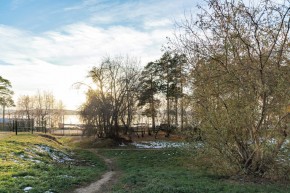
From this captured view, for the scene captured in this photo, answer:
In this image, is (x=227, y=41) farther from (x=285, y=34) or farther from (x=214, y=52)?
(x=285, y=34)

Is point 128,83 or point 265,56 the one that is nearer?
point 265,56

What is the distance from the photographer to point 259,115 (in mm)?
11203

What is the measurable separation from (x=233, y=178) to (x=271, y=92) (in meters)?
3.60

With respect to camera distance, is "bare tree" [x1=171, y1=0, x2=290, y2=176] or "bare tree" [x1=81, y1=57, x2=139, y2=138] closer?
"bare tree" [x1=171, y1=0, x2=290, y2=176]

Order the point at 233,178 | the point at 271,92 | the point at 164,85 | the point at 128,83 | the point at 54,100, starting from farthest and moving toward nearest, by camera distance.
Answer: the point at 54,100 < the point at 164,85 < the point at 128,83 < the point at 233,178 < the point at 271,92

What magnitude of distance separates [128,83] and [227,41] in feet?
70.8

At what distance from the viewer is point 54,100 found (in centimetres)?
6794

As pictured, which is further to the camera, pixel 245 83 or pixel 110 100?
pixel 110 100

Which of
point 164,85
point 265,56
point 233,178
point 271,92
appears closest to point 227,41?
point 265,56

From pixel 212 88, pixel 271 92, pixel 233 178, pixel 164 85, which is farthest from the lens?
pixel 164 85


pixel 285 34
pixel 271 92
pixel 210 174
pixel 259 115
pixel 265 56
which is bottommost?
pixel 210 174

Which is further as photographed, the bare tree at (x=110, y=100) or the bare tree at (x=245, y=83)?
the bare tree at (x=110, y=100)

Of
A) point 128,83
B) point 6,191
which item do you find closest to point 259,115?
point 6,191

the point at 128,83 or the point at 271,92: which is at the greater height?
the point at 128,83
